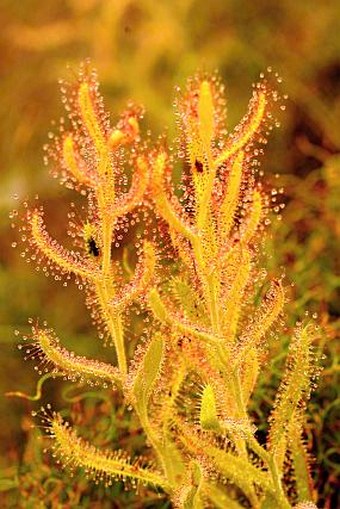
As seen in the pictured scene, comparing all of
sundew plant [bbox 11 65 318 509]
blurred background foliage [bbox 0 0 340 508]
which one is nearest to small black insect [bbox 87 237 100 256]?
sundew plant [bbox 11 65 318 509]

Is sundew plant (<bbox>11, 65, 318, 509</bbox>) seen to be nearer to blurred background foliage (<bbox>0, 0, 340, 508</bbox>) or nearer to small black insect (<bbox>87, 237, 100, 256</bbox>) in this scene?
small black insect (<bbox>87, 237, 100, 256</bbox>)

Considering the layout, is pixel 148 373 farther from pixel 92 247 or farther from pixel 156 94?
pixel 156 94

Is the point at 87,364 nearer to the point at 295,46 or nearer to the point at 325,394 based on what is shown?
the point at 325,394

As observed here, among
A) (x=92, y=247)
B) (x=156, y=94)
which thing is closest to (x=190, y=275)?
(x=92, y=247)

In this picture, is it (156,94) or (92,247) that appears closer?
(92,247)

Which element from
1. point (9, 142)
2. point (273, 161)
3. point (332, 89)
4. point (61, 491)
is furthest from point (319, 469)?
point (9, 142)

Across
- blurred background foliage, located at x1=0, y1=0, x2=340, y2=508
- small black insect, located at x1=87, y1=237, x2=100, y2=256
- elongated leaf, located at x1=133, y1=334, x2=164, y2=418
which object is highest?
blurred background foliage, located at x1=0, y1=0, x2=340, y2=508

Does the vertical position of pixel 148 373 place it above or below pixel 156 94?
below
